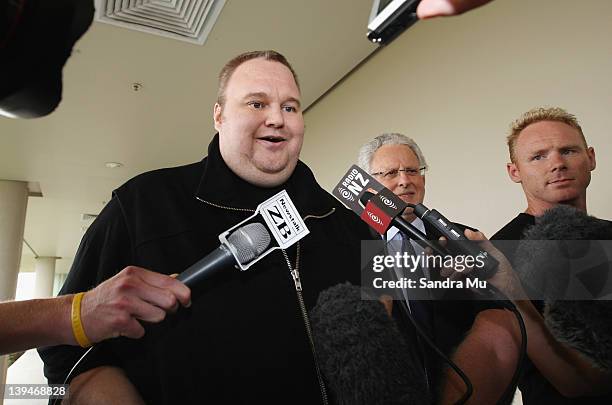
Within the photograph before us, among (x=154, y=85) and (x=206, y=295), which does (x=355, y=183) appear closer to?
(x=206, y=295)

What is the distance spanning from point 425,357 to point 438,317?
225 millimetres

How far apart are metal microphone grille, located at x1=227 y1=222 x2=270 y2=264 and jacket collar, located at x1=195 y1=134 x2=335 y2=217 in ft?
0.84

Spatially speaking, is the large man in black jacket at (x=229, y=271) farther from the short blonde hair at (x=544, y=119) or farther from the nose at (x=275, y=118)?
the short blonde hair at (x=544, y=119)

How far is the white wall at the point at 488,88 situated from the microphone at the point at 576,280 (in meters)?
1.06

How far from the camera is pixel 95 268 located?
3.19ft

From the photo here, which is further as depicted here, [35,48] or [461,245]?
[461,245]

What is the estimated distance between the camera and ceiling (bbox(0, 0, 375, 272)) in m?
2.61

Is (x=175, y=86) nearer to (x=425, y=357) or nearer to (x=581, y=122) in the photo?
(x=581, y=122)

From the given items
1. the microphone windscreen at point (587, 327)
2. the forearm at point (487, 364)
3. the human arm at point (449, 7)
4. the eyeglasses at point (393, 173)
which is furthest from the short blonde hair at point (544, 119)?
the human arm at point (449, 7)

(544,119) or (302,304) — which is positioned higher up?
(544,119)

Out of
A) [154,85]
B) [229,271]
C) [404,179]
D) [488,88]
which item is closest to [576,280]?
[229,271]

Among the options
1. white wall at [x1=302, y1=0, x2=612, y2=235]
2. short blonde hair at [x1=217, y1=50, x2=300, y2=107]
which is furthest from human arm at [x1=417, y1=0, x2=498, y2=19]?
white wall at [x1=302, y1=0, x2=612, y2=235]

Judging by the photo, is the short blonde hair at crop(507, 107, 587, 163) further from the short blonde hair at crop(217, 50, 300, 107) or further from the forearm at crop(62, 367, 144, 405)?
the forearm at crop(62, 367, 144, 405)

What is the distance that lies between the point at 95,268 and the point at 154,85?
8.09 ft
